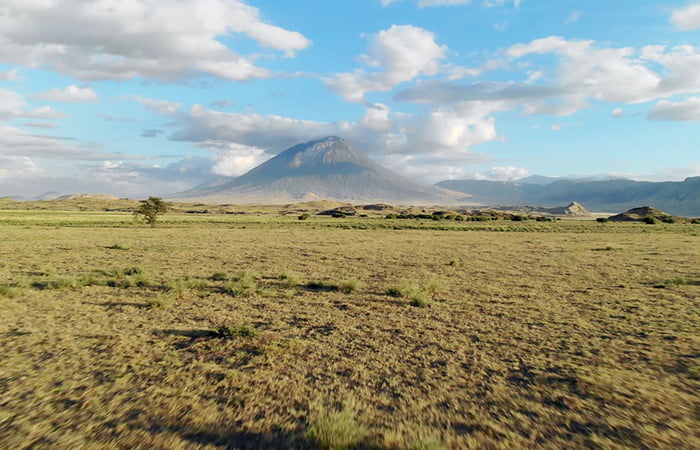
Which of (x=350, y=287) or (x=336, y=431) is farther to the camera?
(x=350, y=287)

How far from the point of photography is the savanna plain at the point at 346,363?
460 centimetres

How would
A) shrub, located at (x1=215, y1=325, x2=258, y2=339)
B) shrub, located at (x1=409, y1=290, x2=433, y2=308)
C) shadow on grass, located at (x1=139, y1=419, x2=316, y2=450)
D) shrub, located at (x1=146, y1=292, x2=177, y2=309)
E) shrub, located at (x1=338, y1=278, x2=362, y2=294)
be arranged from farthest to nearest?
shrub, located at (x1=338, y1=278, x2=362, y2=294), shrub, located at (x1=409, y1=290, x2=433, y2=308), shrub, located at (x1=146, y1=292, x2=177, y2=309), shrub, located at (x1=215, y1=325, x2=258, y2=339), shadow on grass, located at (x1=139, y1=419, x2=316, y2=450)

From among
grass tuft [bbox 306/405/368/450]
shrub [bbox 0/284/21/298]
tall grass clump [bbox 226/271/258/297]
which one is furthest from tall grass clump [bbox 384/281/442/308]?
shrub [bbox 0/284/21/298]

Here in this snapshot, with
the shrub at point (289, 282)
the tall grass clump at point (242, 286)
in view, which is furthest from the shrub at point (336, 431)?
the shrub at point (289, 282)

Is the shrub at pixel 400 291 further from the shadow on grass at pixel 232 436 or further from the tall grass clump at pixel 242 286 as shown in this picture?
the shadow on grass at pixel 232 436

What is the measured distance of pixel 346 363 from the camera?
674cm

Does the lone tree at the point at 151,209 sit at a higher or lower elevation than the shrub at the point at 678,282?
higher

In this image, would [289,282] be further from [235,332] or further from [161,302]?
[235,332]

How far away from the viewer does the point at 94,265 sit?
17.6 metres

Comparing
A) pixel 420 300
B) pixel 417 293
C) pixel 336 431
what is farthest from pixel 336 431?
pixel 417 293

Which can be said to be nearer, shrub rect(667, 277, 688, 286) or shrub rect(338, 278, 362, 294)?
shrub rect(338, 278, 362, 294)

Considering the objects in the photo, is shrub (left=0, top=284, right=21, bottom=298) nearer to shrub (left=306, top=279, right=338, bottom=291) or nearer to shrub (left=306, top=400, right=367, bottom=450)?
shrub (left=306, top=279, right=338, bottom=291)

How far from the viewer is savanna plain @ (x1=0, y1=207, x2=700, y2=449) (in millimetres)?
4602

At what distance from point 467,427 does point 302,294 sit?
327 inches
